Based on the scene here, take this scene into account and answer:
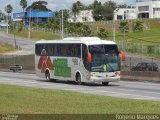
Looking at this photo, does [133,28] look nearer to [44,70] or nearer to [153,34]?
[153,34]

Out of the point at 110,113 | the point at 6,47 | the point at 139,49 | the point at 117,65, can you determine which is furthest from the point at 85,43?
the point at 6,47

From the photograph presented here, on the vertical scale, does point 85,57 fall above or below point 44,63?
above

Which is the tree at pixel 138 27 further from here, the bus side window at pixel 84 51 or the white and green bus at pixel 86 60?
the bus side window at pixel 84 51

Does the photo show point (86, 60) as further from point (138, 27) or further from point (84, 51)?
point (138, 27)

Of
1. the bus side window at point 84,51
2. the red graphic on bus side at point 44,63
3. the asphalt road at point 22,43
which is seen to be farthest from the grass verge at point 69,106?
the asphalt road at point 22,43

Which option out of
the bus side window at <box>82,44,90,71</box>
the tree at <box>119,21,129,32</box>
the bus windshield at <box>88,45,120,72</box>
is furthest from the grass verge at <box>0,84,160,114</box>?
the tree at <box>119,21,129,32</box>

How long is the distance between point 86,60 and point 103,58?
1209 mm

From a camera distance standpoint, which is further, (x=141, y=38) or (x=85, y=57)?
(x=141, y=38)

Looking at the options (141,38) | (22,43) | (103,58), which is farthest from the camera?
(22,43)

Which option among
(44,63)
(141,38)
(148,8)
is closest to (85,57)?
(44,63)

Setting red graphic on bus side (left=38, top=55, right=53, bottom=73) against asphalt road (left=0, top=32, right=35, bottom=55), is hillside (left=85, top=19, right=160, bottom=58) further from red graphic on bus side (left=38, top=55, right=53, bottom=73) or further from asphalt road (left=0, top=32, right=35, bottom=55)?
red graphic on bus side (left=38, top=55, right=53, bottom=73)

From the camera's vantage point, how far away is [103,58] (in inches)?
1446

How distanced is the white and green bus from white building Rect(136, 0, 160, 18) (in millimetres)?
149859

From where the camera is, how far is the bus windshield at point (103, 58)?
36.7 metres
